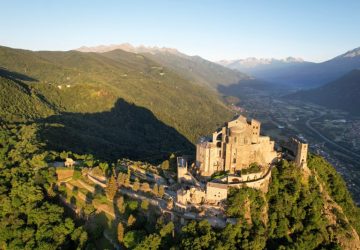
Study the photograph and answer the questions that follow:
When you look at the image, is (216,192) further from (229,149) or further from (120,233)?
(120,233)

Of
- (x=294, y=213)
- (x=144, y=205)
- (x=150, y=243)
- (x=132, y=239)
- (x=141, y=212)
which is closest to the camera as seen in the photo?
(x=150, y=243)

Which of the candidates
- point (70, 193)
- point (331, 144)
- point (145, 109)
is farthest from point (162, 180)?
point (331, 144)

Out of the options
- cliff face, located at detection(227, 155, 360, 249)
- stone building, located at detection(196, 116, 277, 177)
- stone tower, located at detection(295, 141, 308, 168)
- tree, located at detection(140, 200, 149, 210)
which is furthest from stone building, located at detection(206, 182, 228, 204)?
stone tower, located at detection(295, 141, 308, 168)

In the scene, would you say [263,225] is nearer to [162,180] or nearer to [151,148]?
[162,180]

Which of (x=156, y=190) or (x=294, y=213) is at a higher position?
(x=156, y=190)

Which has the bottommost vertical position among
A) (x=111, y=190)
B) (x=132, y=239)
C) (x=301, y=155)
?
(x=132, y=239)

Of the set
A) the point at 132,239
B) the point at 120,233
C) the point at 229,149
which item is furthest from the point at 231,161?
the point at 120,233

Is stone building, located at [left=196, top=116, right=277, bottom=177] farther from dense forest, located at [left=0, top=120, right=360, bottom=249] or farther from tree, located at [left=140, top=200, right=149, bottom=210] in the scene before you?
tree, located at [left=140, top=200, right=149, bottom=210]
